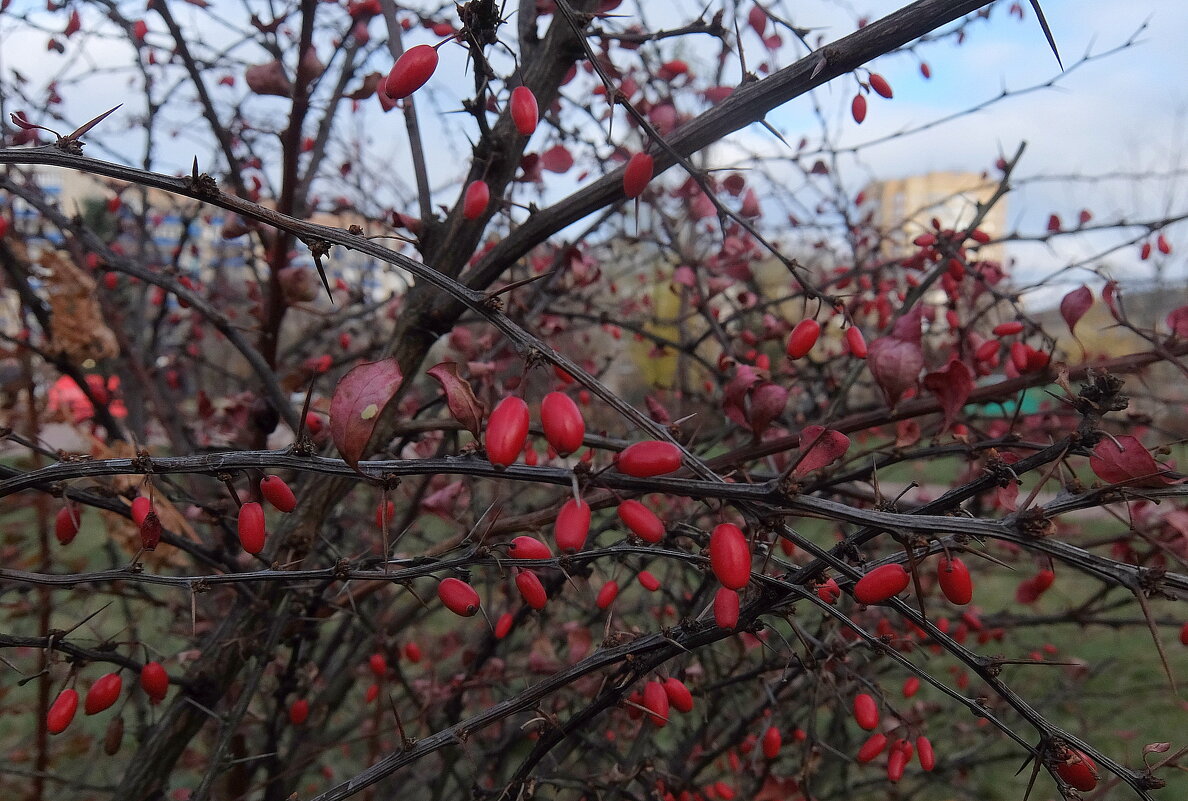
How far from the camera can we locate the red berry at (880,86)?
4.10 ft

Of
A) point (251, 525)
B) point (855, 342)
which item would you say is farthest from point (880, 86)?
point (251, 525)

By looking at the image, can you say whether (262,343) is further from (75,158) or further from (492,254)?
(75,158)

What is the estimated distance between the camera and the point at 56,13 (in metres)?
2.32

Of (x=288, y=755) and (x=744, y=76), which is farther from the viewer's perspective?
(x=288, y=755)

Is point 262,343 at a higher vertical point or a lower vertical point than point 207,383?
higher

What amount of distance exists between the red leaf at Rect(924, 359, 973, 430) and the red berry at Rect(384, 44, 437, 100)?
2.65 feet

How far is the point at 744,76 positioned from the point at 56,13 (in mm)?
2310

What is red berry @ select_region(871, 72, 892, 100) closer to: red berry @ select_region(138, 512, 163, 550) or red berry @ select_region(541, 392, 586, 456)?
red berry @ select_region(541, 392, 586, 456)

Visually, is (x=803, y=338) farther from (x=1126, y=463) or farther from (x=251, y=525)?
(x=251, y=525)

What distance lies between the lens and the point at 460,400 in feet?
2.68

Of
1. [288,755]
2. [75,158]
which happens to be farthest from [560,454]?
[288,755]

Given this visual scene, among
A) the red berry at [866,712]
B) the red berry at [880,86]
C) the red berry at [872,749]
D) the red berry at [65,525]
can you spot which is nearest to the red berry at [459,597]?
the red berry at [65,525]

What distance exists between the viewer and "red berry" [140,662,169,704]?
1143 mm

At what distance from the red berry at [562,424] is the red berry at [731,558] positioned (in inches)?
6.6
